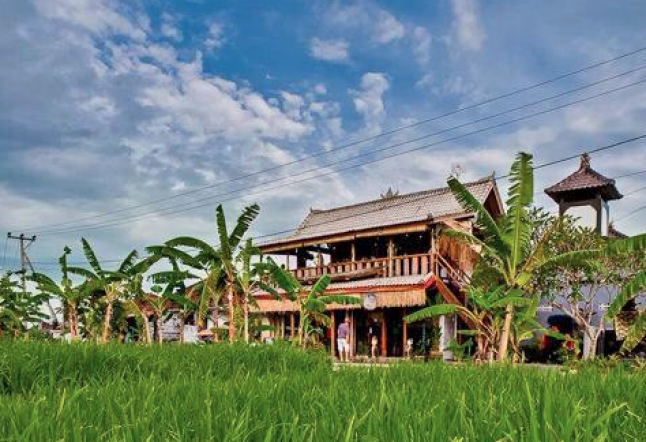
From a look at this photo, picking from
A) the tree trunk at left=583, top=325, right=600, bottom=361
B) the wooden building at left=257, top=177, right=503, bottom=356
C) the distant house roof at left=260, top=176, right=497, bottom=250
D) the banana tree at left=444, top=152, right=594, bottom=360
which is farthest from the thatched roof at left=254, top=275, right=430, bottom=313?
the banana tree at left=444, top=152, right=594, bottom=360

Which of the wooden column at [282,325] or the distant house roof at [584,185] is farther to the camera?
the wooden column at [282,325]

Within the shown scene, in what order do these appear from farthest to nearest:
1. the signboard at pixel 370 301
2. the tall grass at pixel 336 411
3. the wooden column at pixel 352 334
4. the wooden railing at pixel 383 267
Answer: the wooden column at pixel 352 334 < the wooden railing at pixel 383 267 < the signboard at pixel 370 301 < the tall grass at pixel 336 411

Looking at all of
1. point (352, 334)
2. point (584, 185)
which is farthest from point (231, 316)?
point (584, 185)

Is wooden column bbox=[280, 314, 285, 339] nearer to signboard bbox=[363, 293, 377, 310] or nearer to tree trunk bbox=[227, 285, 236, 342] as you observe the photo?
signboard bbox=[363, 293, 377, 310]

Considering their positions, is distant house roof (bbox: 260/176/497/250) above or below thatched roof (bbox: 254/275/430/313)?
above

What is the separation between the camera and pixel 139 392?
3162 mm

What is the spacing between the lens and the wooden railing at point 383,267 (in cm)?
1981

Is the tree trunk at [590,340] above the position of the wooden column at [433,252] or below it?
below

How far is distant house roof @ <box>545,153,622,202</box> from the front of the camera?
20.9 metres

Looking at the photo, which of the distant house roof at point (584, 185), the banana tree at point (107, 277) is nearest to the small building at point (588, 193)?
the distant house roof at point (584, 185)

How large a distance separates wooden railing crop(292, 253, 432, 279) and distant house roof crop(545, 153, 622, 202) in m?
5.35

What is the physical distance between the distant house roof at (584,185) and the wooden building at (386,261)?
6.42ft

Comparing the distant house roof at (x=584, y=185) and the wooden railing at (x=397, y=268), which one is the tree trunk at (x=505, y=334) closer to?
the wooden railing at (x=397, y=268)

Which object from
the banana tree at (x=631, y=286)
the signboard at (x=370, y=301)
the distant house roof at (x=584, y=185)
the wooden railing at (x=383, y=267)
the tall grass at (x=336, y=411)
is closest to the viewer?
the tall grass at (x=336, y=411)
